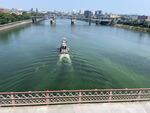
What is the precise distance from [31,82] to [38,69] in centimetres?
501

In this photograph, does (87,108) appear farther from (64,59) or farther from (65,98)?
(64,59)

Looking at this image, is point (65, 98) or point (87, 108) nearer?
point (87, 108)

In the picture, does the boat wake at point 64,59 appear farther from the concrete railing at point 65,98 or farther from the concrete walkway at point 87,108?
the concrete walkway at point 87,108

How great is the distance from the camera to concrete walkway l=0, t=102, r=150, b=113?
11842mm

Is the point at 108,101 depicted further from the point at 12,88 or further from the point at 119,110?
the point at 12,88

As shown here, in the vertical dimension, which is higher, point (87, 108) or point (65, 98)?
point (65, 98)

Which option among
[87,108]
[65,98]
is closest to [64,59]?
[65,98]

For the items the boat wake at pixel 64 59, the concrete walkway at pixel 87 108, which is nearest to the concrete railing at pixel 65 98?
the concrete walkway at pixel 87 108

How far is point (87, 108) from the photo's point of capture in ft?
40.1

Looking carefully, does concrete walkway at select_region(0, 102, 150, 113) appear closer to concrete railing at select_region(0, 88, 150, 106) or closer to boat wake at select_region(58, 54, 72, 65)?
concrete railing at select_region(0, 88, 150, 106)

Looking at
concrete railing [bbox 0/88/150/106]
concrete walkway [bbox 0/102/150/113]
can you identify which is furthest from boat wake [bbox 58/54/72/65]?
concrete walkway [bbox 0/102/150/113]

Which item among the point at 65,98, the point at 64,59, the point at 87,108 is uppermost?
the point at 65,98

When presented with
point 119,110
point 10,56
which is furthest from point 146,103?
point 10,56

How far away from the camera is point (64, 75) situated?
1038 inches
